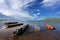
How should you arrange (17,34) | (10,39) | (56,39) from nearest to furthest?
(10,39)
(56,39)
(17,34)

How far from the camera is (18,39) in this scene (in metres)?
15.9

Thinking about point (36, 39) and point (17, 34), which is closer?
point (36, 39)

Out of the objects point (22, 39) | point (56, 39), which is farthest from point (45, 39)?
point (22, 39)

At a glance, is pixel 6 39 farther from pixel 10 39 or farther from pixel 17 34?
pixel 17 34

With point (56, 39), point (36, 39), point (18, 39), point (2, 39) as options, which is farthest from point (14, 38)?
point (56, 39)

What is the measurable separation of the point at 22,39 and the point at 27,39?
0.70 metres

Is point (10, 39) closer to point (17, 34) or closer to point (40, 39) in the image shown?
point (17, 34)

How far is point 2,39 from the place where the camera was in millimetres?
15594

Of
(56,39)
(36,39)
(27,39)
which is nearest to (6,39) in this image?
(27,39)

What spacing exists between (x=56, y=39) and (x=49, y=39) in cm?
105

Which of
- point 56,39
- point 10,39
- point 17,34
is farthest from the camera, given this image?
point 17,34

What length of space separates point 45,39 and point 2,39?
5.95m

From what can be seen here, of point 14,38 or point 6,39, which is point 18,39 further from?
point 6,39

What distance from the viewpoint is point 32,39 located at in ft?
53.0
